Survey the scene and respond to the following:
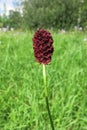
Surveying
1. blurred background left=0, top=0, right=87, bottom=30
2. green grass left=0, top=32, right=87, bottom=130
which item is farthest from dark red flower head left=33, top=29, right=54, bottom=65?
blurred background left=0, top=0, right=87, bottom=30

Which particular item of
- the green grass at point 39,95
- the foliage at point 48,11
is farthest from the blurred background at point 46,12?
the green grass at point 39,95

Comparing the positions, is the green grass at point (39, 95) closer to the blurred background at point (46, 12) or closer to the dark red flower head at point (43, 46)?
the dark red flower head at point (43, 46)

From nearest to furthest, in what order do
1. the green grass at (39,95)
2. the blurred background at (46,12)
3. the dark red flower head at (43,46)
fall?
the dark red flower head at (43,46), the green grass at (39,95), the blurred background at (46,12)

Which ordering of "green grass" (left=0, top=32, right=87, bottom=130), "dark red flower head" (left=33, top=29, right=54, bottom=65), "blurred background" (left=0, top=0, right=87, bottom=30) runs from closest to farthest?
"dark red flower head" (left=33, top=29, right=54, bottom=65) → "green grass" (left=0, top=32, right=87, bottom=130) → "blurred background" (left=0, top=0, right=87, bottom=30)

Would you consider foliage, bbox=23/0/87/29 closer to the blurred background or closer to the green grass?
the blurred background

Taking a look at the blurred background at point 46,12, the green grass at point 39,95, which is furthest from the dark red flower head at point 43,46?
the blurred background at point 46,12

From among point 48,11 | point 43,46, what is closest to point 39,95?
point 43,46

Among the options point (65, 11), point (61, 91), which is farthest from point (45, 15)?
point (61, 91)

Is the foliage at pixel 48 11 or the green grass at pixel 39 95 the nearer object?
the green grass at pixel 39 95

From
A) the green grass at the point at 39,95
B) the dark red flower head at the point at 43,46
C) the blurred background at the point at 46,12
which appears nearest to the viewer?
the dark red flower head at the point at 43,46

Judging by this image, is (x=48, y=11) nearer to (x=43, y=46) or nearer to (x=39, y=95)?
(x=39, y=95)

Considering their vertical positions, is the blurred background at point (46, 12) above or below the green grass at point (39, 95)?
above
